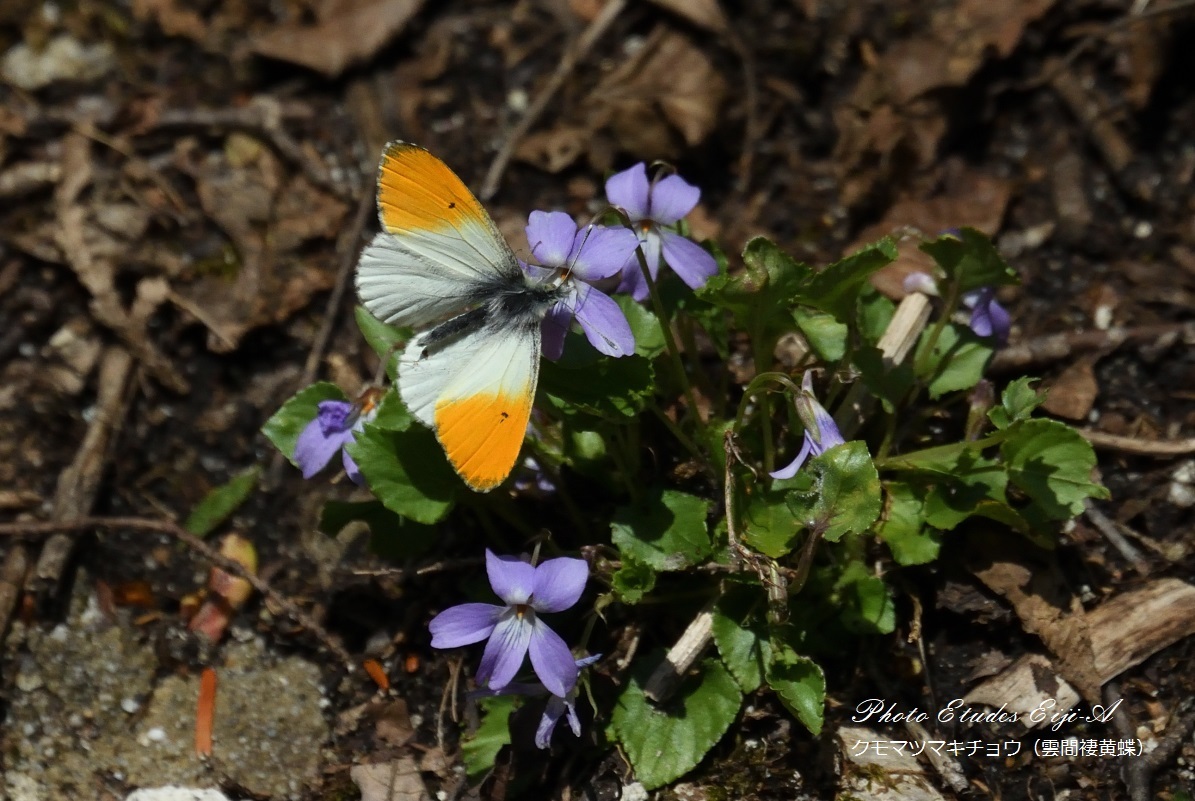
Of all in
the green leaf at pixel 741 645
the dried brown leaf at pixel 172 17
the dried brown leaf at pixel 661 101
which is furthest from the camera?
the dried brown leaf at pixel 172 17

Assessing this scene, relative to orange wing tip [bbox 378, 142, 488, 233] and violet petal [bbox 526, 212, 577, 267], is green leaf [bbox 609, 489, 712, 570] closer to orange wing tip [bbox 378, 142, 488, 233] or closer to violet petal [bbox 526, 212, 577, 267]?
violet petal [bbox 526, 212, 577, 267]

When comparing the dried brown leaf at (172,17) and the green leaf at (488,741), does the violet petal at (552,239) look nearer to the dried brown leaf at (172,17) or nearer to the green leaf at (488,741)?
the green leaf at (488,741)

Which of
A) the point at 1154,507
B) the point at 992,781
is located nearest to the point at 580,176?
the point at 1154,507

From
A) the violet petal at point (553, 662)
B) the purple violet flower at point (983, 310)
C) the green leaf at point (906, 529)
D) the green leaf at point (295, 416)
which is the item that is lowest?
the green leaf at point (295, 416)

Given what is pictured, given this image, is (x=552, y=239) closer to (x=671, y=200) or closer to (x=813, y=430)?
(x=671, y=200)

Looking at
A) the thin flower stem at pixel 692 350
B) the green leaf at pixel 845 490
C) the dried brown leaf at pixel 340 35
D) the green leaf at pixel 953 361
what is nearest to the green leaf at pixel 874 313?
the green leaf at pixel 953 361

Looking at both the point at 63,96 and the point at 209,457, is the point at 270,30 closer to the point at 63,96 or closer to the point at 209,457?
the point at 63,96

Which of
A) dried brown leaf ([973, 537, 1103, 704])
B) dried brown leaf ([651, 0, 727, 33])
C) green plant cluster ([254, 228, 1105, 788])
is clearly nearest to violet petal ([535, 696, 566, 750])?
green plant cluster ([254, 228, 1105, 788])
